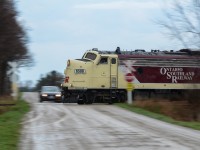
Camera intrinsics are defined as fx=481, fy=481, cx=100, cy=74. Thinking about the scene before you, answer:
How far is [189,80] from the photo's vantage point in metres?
34.0

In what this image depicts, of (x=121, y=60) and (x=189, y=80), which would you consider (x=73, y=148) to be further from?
(x=189, y=80)

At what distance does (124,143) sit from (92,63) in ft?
62.9

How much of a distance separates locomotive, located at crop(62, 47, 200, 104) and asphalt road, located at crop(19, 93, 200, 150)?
11.1m

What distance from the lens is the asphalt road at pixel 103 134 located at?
12.1 metres

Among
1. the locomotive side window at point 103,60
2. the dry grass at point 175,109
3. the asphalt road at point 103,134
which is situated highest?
the locomotive side window at point 103,60

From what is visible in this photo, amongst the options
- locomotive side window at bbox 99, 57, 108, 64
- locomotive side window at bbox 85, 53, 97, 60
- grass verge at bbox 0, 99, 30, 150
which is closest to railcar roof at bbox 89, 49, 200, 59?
locomotive side window at bbox 85, 53, 97, 60

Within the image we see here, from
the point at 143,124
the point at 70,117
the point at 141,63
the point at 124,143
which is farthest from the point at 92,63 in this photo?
the point at 124,143

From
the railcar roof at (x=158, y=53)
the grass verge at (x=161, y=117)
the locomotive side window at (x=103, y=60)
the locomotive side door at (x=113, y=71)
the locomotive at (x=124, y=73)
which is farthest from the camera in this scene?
the railcar roof at (x=158, y=53)

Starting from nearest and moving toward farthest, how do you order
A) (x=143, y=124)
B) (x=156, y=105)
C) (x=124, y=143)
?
(x=124, y=143) → (x=143, y=124) → (x=156, y=105)

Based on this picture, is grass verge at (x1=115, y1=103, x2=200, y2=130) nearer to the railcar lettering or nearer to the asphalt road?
the asphalt road

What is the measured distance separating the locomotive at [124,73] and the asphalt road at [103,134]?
11.1 meters

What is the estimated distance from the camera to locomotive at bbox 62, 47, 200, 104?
3139cm

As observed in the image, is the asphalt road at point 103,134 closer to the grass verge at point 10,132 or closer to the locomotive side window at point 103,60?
the grass verge at point 10,132

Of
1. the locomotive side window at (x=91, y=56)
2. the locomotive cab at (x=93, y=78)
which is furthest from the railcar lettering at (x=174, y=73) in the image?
the locomotive side window at (x=91, y=56)
